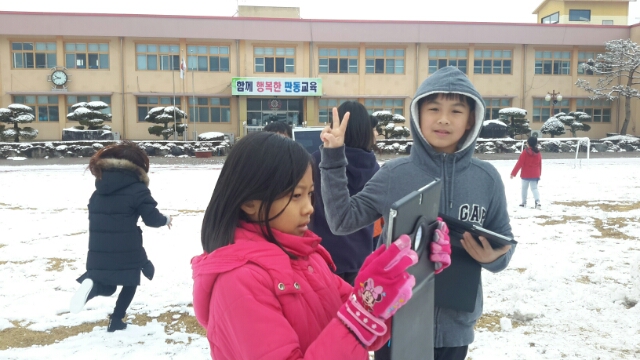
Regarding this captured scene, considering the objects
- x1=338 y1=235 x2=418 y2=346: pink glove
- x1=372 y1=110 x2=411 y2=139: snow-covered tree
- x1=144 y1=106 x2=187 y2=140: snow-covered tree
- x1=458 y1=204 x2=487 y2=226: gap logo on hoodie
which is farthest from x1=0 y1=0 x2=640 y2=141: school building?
x1=338 y1=235 x2=418 y2=346: pink glove

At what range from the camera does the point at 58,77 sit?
101 ft

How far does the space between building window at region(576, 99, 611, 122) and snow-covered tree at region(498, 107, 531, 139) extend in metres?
8.48

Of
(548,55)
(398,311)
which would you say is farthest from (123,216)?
(548,55)

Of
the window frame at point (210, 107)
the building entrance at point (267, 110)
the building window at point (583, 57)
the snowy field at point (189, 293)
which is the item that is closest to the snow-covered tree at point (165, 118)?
the window frame at point (210, 107)

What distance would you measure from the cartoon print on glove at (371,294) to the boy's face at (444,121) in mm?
940

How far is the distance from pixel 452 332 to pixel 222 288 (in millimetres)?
990

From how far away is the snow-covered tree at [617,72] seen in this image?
3181 centimetres

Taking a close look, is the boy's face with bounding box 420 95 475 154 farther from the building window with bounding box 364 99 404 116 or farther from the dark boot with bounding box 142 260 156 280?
the building window with bounding box 364 99 404 116

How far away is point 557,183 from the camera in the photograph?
13000 mm

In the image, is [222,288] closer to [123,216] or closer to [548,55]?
[123,216]

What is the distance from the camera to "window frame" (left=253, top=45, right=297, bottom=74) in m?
32.3

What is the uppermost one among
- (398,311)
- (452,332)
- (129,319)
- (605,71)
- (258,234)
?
(605,71)

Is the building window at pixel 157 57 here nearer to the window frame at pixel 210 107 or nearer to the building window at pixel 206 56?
the building window at pixel 206 56

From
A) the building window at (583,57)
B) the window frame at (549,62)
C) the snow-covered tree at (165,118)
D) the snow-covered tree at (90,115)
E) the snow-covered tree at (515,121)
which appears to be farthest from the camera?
the building window at (583,57)
